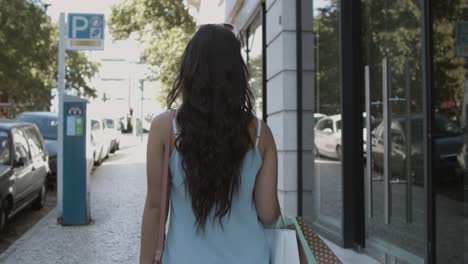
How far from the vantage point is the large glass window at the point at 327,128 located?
6.02 m

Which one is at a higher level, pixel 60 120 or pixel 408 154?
pixel 60 120

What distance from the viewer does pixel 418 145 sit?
4.46 m

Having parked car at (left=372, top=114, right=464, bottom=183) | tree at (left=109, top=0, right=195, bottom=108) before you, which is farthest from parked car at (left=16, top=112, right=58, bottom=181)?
parked car at (left=372, top=114, right=464, bottom=183)

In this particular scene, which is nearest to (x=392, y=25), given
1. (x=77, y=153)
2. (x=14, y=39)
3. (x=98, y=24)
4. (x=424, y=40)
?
(x=424, y=40)

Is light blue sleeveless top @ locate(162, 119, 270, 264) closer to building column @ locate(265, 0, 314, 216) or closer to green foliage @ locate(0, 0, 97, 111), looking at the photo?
building column @ locate(265, 0, 314, 216)

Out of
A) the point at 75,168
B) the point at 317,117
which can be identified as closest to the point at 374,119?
the point at 317,117

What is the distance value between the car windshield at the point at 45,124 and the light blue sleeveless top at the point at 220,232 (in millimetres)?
13661

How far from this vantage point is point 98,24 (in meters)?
10.5

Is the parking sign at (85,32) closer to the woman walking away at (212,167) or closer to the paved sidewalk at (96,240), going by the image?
the paved sidewalk at (96,240)

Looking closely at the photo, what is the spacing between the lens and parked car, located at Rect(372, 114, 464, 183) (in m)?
4.07

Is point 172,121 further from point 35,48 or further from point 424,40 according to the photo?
point 35,48

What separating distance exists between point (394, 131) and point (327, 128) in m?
1.54

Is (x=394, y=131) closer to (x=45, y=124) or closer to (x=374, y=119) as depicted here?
(x=374, y=119)

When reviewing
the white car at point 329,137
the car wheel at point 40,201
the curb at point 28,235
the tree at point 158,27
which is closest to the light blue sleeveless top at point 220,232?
the white car at point 329,137
